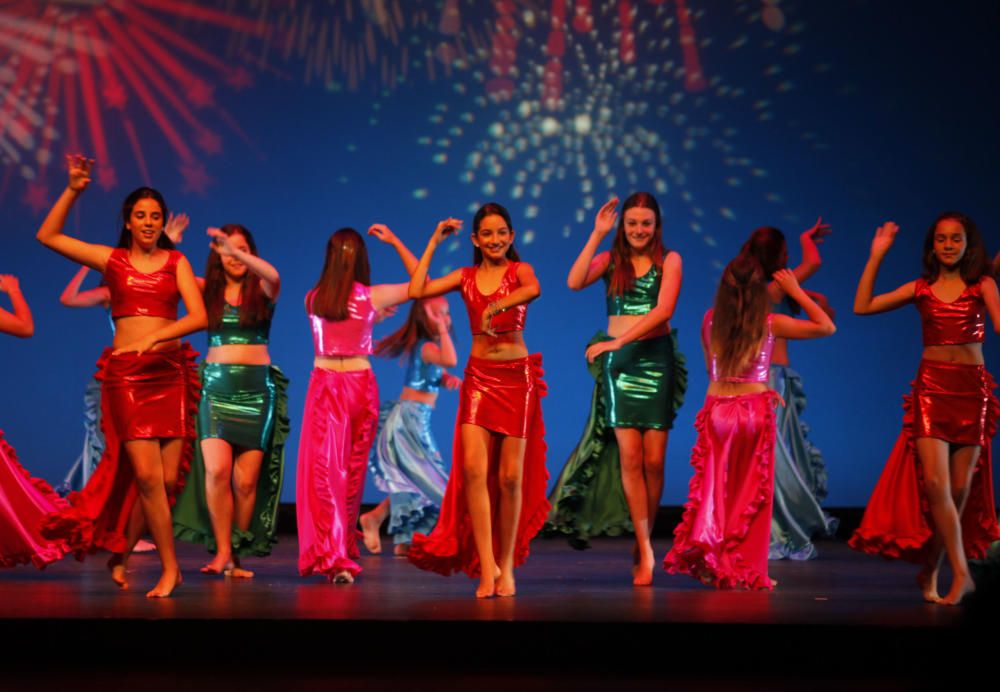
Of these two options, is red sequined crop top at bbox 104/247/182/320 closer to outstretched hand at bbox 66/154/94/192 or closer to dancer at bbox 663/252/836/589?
outstretched hand at bbox 66/154/94/192

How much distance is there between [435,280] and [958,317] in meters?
1.94

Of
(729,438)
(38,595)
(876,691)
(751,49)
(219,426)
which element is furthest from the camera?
(751,49)

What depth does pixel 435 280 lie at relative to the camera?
5.08m

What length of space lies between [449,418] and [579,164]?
186cm

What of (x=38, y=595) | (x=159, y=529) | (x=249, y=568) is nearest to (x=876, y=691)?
(x=159, y=529)

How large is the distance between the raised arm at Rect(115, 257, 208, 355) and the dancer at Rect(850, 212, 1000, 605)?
2483mm

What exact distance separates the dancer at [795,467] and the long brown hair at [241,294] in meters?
2.48

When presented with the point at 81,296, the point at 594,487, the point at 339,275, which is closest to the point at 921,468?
the point at 594,487

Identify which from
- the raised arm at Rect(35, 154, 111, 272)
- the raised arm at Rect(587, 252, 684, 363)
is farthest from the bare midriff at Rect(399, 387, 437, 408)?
the raised arm at Rect(35, 154, 111, 272)

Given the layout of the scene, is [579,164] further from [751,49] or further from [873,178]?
[873,178]

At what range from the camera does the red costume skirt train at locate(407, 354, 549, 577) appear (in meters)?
5.01

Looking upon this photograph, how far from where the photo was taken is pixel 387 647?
13.5 feet

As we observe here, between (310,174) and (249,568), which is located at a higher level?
(310,174)

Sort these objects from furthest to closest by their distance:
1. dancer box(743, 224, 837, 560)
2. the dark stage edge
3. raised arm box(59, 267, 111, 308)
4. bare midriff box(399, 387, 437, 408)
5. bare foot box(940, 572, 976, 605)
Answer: bare midriff box(399, 387, 437, 408) → raised arm box(59, 267, 111, 308) → dancer box(743, 224, 837, 560) → bare foot box(940, 572, 976, 605) → the dark stage edge
